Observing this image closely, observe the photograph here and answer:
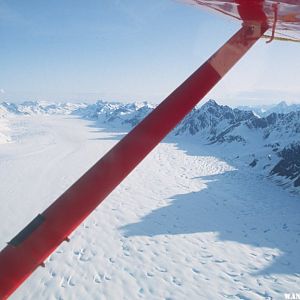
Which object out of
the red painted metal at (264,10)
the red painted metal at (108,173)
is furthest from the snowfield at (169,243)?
the red painted metal at (264,10)

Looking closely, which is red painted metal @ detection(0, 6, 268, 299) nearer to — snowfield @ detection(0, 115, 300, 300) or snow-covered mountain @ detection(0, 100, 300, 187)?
snowfield @ detection(0, 115, 300, 300)

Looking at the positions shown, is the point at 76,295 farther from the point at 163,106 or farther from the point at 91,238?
the point at 163,106

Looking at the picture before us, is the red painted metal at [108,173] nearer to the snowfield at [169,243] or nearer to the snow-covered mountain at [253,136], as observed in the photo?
the snowfield at [169,243]

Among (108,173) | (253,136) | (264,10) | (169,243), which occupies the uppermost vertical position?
(264,10)

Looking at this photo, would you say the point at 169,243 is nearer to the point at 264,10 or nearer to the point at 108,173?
the point at 108,173

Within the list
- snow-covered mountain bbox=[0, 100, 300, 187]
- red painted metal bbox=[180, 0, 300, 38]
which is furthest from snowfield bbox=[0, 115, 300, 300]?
snow-covered mountain bbox=[0, 100, 300, 187]

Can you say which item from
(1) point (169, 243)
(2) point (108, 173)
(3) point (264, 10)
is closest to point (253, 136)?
(1) point (169, 243)

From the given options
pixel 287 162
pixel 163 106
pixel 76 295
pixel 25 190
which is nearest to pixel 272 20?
pixel 163 106
